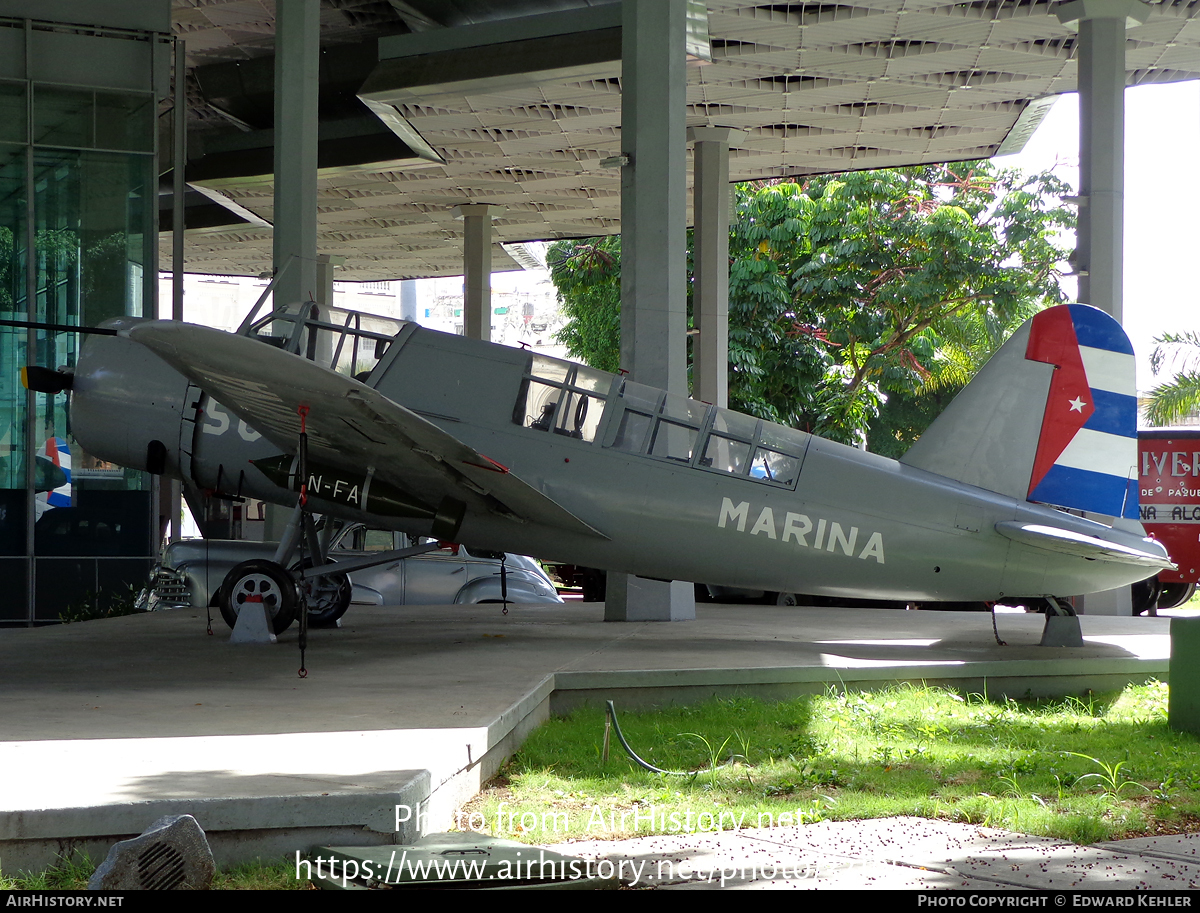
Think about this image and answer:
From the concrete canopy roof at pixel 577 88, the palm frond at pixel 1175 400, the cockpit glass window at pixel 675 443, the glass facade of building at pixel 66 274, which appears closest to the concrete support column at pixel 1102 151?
the concrete canopy roof at pixel 577 88

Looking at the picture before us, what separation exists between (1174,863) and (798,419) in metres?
25.7

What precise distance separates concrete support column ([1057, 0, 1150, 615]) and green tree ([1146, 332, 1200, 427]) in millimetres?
20156

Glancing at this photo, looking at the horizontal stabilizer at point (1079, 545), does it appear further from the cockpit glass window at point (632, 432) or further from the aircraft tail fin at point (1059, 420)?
the cockpit glass window at point (632, 432)

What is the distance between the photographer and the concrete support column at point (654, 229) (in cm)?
1219

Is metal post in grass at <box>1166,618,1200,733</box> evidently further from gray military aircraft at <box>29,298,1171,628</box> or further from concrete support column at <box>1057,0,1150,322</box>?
concrete support column at <box>1057,0,1150,322</box>

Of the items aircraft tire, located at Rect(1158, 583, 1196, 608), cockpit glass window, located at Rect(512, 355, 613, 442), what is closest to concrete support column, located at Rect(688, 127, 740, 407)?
aircraft tire, located at Rect(1158, 583, 1196, 608)

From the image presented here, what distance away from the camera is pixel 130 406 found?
9805 millimetres

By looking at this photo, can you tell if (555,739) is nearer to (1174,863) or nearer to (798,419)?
(1174,863)

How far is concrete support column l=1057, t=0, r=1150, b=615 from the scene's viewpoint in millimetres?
14461

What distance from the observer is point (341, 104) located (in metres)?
23.2

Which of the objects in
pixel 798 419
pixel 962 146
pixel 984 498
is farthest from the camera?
pixel 798 419

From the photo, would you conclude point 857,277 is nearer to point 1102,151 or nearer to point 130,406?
point 1102,151

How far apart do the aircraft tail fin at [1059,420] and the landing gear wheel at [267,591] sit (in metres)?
5.73
